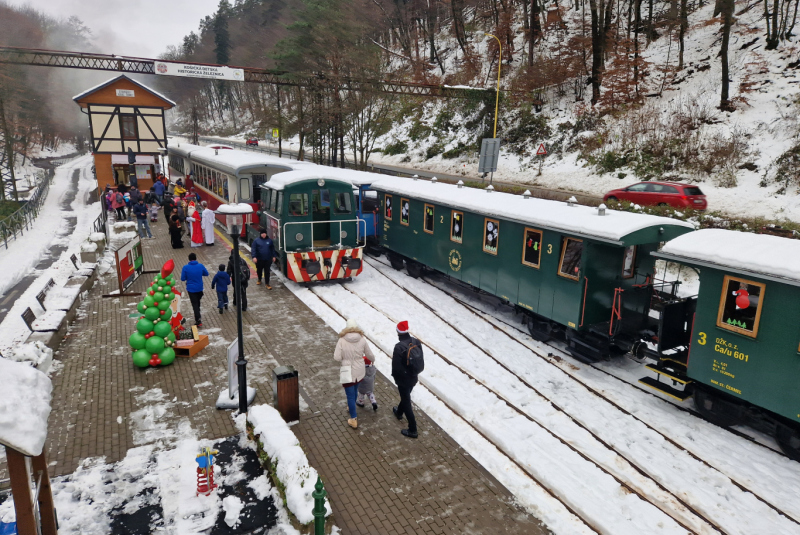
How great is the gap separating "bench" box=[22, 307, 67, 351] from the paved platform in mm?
244

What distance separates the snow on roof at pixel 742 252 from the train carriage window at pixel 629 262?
1.80 m

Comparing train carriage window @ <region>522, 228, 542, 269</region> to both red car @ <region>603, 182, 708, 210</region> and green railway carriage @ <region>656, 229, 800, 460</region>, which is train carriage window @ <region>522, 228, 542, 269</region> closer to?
green railway carriage @ <region>656, 229, 800, 460</region>

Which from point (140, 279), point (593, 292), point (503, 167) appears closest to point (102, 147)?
point (140, 279)

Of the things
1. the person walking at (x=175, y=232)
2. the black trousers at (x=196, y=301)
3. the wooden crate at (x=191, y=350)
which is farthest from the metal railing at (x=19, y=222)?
the wooden crate at (x=191, y=350)

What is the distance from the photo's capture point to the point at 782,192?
22.0 meters

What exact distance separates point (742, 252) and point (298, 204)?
11196mm

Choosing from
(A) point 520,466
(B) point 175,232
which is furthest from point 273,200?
(A) point 520,466

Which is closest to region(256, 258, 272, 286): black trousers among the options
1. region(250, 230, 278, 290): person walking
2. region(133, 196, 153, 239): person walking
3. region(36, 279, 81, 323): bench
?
region(250, 230, 278, 290): person walking

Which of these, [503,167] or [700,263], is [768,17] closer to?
[503,167]

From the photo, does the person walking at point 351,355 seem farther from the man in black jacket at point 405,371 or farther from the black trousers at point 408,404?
the black trousers at point 408,404

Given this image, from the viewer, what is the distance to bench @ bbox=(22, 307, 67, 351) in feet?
34.2

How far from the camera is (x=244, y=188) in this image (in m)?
20.3

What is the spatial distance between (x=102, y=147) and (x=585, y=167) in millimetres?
32207

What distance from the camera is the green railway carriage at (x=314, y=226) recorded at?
15281 mm
